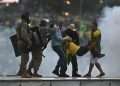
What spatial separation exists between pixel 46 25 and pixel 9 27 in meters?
1.10

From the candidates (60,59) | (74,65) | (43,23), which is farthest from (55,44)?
(74,65)

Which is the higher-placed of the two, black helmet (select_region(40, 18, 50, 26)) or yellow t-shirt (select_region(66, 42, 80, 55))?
black helmet (select_region(40, 18, 50, 26))

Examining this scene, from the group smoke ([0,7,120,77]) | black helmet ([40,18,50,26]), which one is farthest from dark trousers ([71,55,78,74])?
black helmet ([40,18,50,26])

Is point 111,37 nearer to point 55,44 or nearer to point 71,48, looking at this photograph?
point 71,48

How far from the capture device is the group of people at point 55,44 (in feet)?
72.0

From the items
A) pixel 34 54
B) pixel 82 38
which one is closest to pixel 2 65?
pixel 34 54

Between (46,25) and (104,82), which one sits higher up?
(46,25)

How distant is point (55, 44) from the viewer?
22328 mm

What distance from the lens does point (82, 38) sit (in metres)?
22.8

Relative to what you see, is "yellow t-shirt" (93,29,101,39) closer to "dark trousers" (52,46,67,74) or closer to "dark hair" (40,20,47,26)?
"dark trousers" (52,46,67,74)

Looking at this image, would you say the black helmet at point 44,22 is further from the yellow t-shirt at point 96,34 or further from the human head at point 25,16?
the yellow t-shirt at point 96,34

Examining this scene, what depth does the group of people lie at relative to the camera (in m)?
21.9

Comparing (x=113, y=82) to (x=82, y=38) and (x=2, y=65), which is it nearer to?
(x=82, y=38)

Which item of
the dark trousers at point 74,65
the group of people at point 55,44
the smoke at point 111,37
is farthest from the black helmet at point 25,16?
the smoke at point 111,37
